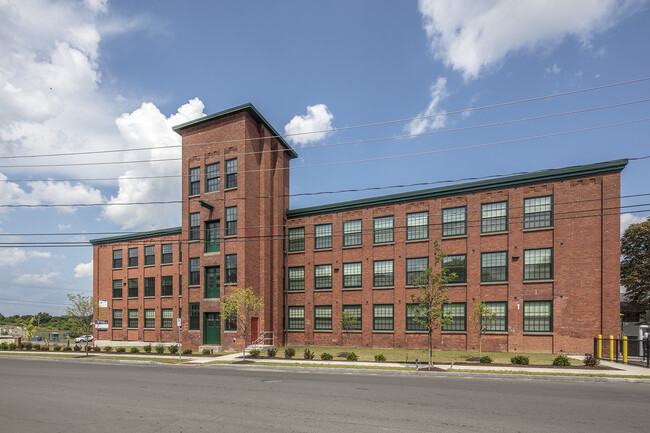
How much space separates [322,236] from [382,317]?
911 centimetres

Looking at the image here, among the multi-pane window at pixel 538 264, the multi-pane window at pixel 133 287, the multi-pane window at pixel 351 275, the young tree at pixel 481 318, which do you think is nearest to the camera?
the young tree at pixel 481 318

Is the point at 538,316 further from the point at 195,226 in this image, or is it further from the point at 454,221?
the point at 195,226

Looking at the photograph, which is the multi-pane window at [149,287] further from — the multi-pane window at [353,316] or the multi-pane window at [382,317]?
the multi-pane window at [382,317]

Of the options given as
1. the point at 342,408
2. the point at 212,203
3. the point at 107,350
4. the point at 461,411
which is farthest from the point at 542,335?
the point at 107,350

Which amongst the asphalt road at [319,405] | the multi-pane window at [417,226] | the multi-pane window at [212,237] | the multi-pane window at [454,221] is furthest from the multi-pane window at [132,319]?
the multi-pane window at [454,221]

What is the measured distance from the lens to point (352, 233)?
34406 millimetres

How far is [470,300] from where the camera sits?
29.2m

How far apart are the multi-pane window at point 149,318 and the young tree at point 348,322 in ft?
71.6

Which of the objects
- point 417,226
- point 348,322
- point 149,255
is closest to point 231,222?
point 348,322

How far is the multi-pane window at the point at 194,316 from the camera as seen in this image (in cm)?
3403

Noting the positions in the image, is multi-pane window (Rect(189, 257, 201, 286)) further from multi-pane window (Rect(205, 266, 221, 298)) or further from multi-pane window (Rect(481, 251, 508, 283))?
multi-pane window (Rect(481, 251, 508, 283))

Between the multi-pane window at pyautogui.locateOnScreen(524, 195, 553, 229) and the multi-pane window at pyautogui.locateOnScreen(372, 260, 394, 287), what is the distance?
36.0ft

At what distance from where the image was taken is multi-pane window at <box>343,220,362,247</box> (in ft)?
112

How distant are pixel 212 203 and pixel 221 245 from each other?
157 inches
